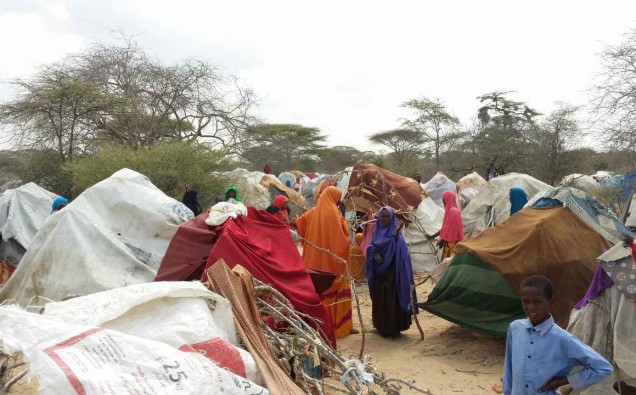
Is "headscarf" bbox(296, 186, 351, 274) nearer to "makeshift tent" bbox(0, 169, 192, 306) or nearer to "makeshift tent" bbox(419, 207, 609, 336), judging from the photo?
"makeshift tent" bbox(419, 207, 609, 336)

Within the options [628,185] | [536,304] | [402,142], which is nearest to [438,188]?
[628,185]

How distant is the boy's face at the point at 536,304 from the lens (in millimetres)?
2627

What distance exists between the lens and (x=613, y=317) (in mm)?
3721

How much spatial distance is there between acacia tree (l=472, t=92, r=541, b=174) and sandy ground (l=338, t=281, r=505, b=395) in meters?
17.2

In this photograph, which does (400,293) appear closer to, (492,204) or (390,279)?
(390,279)

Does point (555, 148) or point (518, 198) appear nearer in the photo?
point (518, 198)

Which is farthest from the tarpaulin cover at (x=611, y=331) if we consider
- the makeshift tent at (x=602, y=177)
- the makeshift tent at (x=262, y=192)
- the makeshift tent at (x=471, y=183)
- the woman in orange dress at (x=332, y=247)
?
the makeshift tent at (x=471, y=183)

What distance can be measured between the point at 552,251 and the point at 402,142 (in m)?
30.2

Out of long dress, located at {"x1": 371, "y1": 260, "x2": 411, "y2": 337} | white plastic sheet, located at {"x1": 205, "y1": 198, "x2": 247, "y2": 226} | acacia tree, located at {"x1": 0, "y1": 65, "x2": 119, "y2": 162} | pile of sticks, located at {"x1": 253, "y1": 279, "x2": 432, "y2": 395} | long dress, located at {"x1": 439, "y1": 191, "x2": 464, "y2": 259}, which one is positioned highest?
acacia tree, located at {"x1": 0, "y1": 65, "x2": 119, "y2": 162}

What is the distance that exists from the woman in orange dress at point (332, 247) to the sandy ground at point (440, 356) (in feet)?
1.03

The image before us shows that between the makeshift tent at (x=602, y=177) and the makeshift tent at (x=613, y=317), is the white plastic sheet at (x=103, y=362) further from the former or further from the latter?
the makeshift tent at (x=602, y=177)

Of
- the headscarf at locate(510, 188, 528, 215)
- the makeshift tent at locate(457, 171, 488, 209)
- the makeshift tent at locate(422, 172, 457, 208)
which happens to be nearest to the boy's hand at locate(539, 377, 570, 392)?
the headscarf at locate(510, 188, 528, 215)

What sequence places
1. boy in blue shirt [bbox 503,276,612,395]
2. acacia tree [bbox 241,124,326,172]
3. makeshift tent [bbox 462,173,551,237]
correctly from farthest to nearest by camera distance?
acacia tree [bbox 241,124,326,172] < makeshift tent [bbox 462,173,551,237] < boy in blue shirt [bbox 503,276,612,395]

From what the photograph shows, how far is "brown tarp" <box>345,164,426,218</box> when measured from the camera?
1072cm
